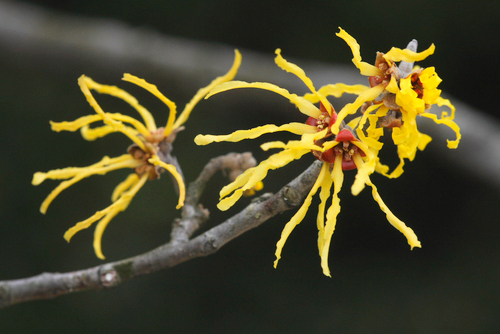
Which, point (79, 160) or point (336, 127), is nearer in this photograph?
point (336, 127)

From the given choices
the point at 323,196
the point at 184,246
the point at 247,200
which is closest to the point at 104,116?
the point at 184,246

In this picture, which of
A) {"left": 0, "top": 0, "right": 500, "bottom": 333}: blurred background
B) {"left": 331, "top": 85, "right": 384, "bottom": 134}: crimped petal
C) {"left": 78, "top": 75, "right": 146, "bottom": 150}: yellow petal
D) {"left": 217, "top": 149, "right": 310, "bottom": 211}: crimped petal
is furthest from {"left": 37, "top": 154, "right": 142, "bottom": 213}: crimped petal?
{"left": 0, "top": 0, "right": 500, "bottom": 333}: blurred background

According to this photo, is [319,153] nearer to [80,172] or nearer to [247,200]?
[80,172]

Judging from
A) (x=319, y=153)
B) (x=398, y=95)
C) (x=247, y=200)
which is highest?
(x=398, y=95)

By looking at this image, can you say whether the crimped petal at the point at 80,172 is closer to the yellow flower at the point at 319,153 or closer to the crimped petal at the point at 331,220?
the yellow flower at the point at 319,153

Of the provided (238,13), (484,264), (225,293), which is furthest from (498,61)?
(225,293)

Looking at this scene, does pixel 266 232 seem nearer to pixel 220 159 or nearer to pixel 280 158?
pixel 220 159

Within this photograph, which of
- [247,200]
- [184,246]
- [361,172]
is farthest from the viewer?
[247,200]

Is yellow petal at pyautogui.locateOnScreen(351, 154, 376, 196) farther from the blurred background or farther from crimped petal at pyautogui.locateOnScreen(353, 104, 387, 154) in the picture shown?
the blurred background
